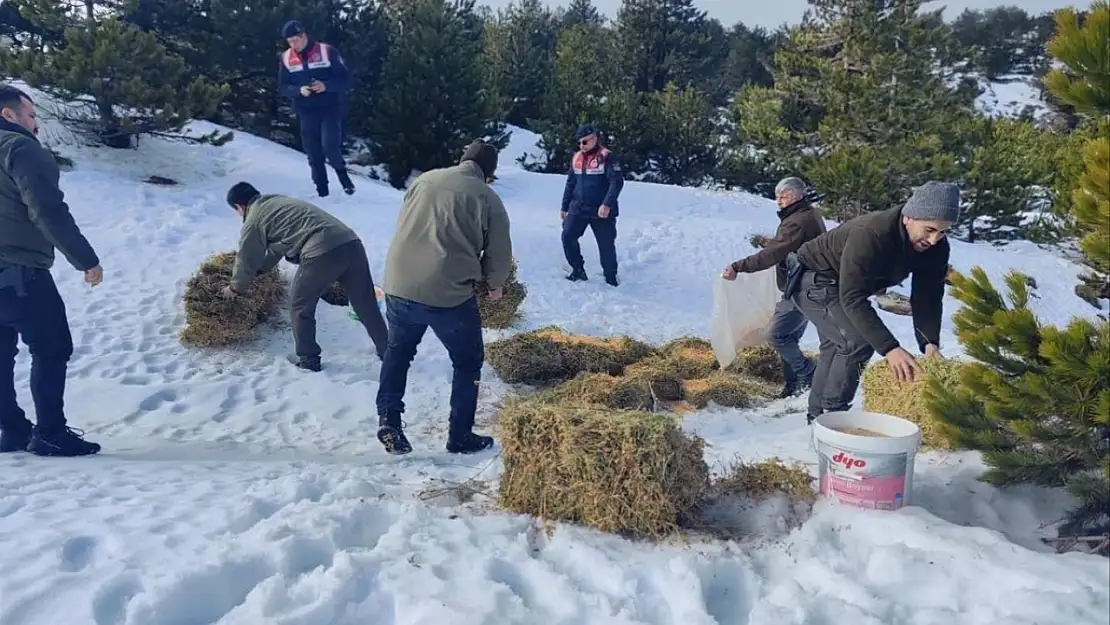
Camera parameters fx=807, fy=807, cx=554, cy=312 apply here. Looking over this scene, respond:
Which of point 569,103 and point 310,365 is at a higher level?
point 569,103

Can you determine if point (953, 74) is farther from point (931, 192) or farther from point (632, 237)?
point (931, 192)

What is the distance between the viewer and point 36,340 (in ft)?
13.1

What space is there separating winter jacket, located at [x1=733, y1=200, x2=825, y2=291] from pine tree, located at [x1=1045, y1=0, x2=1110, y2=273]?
2.43m

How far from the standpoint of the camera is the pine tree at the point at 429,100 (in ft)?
45.1

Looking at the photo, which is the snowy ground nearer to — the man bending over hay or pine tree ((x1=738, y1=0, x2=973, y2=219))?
the man bending over hay

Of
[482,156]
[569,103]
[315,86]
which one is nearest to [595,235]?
[315,86]

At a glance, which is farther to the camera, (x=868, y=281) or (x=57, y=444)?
(x=57, y=444)

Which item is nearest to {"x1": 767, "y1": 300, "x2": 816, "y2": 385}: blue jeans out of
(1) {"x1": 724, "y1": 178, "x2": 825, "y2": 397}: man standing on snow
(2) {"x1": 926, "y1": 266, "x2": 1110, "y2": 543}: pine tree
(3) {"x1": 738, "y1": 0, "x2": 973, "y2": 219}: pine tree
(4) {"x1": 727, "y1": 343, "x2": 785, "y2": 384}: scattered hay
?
(1) {"x1": 724, "y1": 178, "x2": 825, "y2": 397}: man standing on snow

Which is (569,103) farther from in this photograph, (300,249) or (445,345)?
(445,345)

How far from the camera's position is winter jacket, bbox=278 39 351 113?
8.57 m

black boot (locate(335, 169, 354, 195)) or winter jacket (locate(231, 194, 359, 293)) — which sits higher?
black boot (locate(335, 169, 354, 195))

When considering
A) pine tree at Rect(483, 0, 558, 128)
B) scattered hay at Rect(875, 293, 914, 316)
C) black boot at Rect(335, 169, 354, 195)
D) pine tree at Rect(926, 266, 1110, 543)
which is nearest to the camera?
pine tree at Rect(926, 266, 1110, 543)

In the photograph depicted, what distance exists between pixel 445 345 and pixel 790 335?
2216mm

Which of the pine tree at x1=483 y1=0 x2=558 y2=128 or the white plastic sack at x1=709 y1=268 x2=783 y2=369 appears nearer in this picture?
the white plastic sack at x1=709 y1=268 x2=783 y2=369
